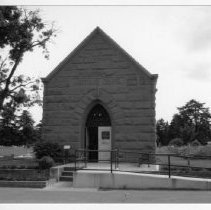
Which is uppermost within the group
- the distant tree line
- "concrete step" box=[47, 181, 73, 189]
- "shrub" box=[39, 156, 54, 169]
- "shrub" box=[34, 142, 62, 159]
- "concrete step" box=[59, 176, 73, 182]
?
the distant tree line

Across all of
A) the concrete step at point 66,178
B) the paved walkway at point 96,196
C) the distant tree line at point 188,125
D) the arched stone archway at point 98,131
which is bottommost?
the paved walkway at point 96,196

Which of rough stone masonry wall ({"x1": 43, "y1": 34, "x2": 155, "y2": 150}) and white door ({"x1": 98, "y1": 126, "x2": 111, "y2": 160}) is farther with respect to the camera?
white door ({"x1": 98, "y1": 126, "x2": 111, "y2": 160})

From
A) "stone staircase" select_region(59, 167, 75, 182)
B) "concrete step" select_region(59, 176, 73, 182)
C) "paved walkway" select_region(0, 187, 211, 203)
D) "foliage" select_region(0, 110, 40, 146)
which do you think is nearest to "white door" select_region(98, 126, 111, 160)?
"foliage" select_region(0, 110, 40, 146)

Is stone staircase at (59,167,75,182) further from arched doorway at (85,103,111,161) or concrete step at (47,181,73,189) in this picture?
arched doorway at (85,103,111,161)

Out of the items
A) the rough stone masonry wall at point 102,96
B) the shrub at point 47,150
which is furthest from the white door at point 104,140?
the shrub at point 47,150

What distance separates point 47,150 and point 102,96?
4099 millimetres

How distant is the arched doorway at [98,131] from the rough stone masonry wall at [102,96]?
610 mm

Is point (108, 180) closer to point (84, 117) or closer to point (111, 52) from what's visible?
point (84, 117)

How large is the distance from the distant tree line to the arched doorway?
6703 cm

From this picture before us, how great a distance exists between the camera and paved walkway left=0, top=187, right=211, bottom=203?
450 inches

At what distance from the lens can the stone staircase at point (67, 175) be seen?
16.8 m

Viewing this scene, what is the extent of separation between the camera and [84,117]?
70.5 feet

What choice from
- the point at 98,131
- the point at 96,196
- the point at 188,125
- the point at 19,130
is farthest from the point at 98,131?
the point at 188,125

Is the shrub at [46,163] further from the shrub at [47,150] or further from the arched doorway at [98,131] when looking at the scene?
the arched doorway at [98,131]
